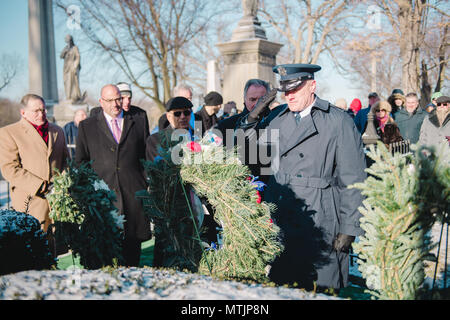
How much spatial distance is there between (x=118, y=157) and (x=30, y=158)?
94cm

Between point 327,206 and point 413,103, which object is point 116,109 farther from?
point 413,103

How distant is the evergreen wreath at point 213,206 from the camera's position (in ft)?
8.14

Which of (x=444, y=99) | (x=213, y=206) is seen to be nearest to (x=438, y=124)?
(x=444, y=99)

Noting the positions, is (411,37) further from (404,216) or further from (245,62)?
(404,216)

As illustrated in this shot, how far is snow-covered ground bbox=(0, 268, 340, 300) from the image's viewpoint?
5.32ft

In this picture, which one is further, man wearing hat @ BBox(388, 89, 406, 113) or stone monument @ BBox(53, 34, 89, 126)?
stone monument @ BBox(53, 34, 89, 126)

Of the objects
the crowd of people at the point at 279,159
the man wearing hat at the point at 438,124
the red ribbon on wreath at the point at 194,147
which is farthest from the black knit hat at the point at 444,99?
the red ribbon on wreath at the point at 194,147

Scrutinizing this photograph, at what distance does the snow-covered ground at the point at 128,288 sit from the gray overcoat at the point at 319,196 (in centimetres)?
116

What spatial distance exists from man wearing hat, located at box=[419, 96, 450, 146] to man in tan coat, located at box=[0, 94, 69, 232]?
221 inches

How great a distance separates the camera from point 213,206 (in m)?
2.67

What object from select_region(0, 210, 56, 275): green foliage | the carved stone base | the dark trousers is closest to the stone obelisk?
the carved stone base

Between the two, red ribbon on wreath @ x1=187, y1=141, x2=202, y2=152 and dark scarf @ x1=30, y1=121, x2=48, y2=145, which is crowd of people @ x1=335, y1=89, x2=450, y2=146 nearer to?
red ribbon on wreath @ x1=187, y1=141, x2=202, y2=152

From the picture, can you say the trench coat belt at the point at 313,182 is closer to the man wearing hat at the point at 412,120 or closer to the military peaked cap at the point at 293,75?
the military peaked cap at the point at 293,75
